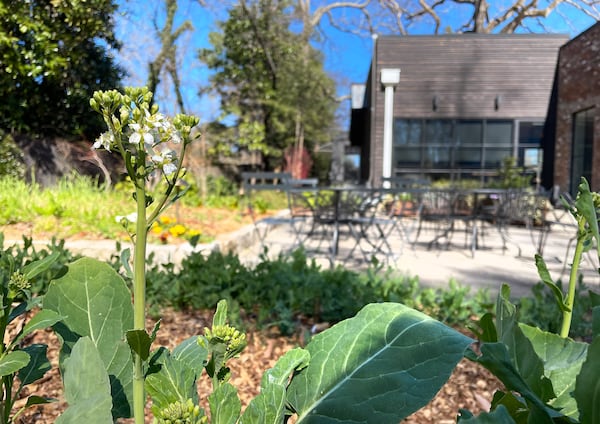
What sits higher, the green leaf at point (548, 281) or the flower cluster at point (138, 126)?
the flower cluster at point (138, 126)

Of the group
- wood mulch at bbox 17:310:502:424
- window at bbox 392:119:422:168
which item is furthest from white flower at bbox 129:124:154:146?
window at bbox 392:119:422:168

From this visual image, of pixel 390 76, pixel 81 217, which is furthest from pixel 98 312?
pixel 390 76

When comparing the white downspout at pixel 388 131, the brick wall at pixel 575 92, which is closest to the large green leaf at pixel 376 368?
the brick wall at pixel 575 92

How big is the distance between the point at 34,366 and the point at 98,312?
0.18 meters

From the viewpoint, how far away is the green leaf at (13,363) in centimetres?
57

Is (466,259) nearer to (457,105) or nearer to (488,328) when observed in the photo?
(488,328)

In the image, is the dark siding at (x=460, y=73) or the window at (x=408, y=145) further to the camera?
the window at (x=408, y=145)

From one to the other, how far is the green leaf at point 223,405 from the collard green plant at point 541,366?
230 millimetres

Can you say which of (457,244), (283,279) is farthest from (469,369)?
(457,244)

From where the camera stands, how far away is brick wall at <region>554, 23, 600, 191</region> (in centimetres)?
1152

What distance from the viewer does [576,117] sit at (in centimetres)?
1301

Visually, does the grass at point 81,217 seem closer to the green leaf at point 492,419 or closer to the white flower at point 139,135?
the white flower at point 139,135

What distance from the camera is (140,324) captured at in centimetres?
53

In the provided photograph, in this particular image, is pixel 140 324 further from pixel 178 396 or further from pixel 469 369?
pixel 469 369
